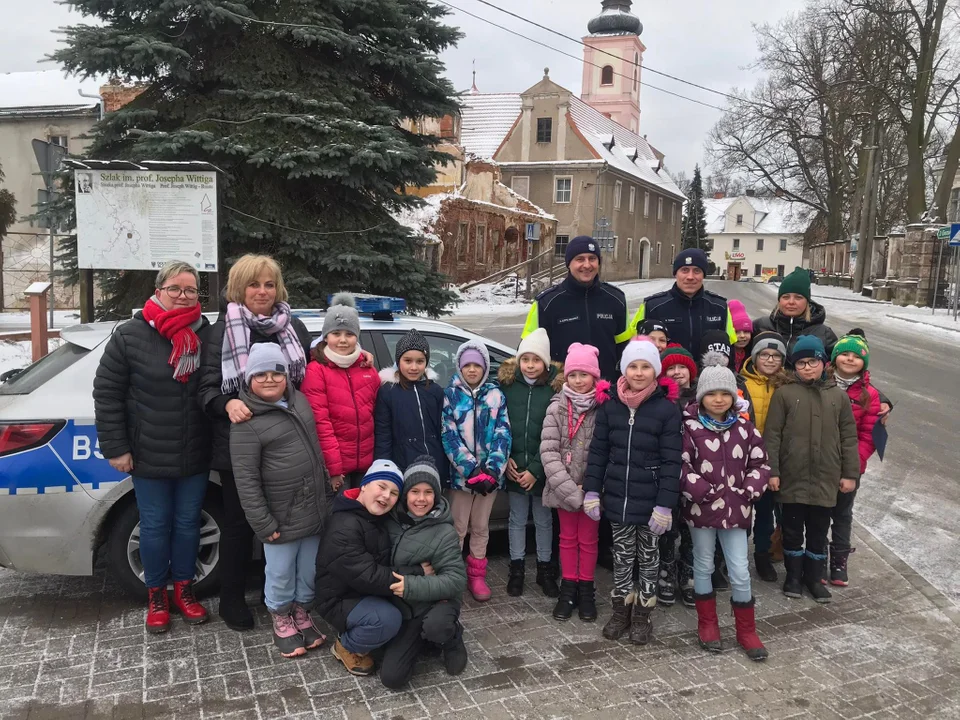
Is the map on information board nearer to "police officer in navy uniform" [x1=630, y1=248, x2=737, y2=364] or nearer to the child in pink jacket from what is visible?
"police officer in navy uniform" [x1=630, y1=248, x2=737, y2=364]

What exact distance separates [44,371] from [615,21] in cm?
6593

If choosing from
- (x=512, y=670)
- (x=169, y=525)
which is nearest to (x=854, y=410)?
(x=512, y=670)

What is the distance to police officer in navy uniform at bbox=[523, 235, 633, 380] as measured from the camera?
188 inches

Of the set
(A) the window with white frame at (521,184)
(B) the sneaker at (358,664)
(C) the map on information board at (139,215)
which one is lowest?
(B) the sneaker at (358,664)

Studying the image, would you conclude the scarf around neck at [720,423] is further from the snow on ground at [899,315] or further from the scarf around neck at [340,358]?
the snow on ground at [899,315]

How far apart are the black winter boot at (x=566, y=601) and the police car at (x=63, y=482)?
202cm

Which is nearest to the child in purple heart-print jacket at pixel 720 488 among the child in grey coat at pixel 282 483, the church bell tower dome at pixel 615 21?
the child in grey coat at pixel 282 483

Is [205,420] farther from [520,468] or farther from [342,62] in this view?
[342,62]

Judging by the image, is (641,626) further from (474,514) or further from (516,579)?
(474,514)

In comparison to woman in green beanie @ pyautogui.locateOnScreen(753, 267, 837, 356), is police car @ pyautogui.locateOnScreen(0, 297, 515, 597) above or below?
below

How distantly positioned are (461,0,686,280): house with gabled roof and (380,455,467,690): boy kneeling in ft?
116

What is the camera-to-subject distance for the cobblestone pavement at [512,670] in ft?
10.9

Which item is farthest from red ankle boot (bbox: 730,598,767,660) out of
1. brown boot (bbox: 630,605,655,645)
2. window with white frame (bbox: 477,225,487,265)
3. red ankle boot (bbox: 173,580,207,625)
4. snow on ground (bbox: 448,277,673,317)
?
window with white frame (bbox: 477,225,487,265)

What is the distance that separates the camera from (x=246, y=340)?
3771 millimetres
